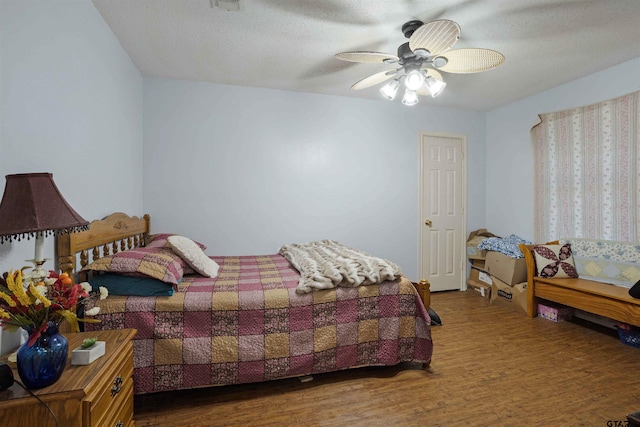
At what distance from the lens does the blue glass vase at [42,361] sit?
0.98 metres

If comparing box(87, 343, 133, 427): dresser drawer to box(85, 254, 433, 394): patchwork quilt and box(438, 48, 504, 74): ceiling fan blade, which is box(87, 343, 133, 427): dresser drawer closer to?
box(85, 254, 433, 394): patchwork quilt

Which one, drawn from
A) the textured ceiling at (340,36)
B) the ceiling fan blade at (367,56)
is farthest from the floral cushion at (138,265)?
the ceiling fan blade at (367,56)

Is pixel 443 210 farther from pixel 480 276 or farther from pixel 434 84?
pixel 434 84

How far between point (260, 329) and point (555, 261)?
10.6 feet

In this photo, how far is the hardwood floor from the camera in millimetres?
1745

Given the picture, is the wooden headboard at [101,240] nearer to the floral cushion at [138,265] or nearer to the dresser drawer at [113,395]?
the floral cushion at [138,265]

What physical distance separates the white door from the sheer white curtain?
91cm

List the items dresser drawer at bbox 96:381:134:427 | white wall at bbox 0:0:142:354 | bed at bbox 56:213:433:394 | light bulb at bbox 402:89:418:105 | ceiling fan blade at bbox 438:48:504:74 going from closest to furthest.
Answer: dresser drawer at bbox 96:381:134:427 → white wall at bbox 0:0:142:354 → bed at bbox 56:213:433:394 → ceiling fan blade at bbox 438:48:504:74 → light bulb at bbox 402:89:418:105

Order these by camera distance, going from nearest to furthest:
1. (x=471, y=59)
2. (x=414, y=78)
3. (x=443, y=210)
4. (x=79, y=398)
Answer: (x=79, y=398) < (x=471, y=59) < (x=414, y=78) < (x=443, y=210)

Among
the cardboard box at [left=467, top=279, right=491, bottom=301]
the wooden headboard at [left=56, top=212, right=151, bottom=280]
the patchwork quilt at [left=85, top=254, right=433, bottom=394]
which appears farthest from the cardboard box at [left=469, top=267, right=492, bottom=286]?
the wooden headboard at [left=56, top=212, right=151, bottom=280]

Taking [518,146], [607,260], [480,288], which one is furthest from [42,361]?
[518,146]

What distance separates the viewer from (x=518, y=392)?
6.53ft

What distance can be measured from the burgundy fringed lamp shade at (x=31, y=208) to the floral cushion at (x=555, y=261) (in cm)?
401

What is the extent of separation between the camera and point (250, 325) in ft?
6.29
